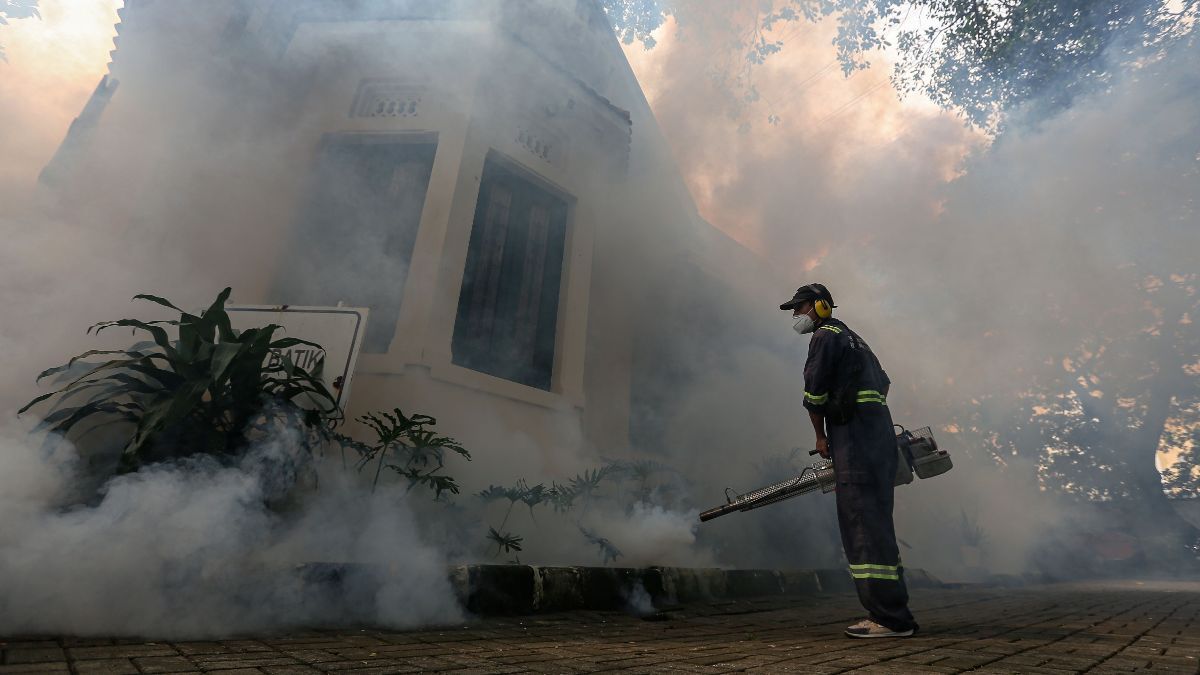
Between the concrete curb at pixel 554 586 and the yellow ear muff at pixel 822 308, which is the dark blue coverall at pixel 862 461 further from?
the concrete curb at pixel 554 586

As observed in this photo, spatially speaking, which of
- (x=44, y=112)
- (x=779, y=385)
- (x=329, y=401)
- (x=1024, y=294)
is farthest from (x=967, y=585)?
(x=44, y=112)

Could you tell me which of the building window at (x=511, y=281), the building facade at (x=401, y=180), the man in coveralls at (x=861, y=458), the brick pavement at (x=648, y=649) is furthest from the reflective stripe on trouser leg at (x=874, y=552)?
the building window at (x=511, y=281)

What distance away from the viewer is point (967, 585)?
800cm

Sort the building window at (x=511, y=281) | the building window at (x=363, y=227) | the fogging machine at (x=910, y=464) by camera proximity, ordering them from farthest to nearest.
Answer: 1. the building window at (x=511, y=281)
2. the building window at (x=363, y=227)
3. the fogging machine at (x=910, y=464)

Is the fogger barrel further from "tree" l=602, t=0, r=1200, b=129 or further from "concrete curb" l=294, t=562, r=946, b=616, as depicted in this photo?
"tree" l=602, t=0, r=1200, b=129

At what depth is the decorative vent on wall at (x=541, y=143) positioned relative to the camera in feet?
19.2

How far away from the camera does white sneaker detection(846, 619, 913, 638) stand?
2.72 m

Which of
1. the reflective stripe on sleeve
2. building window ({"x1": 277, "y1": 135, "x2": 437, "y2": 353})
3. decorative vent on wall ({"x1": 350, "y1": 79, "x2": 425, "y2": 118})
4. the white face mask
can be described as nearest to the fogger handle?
the reflective stripe on sleeve

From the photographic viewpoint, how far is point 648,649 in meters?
2.29

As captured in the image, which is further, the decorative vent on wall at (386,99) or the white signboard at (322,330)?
the decorative vent on wall at (386,99)

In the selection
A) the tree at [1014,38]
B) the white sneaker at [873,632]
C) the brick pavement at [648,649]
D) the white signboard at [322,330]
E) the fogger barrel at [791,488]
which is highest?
the tree at [1014,38]

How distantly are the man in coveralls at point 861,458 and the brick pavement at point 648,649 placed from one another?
0.62 feet

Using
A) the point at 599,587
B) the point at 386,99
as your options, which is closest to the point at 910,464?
the point at 599,587

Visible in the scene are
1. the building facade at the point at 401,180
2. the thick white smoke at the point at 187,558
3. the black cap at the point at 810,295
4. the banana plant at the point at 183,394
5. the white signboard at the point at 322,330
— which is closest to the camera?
the thick white smoke at the point at 187,558
